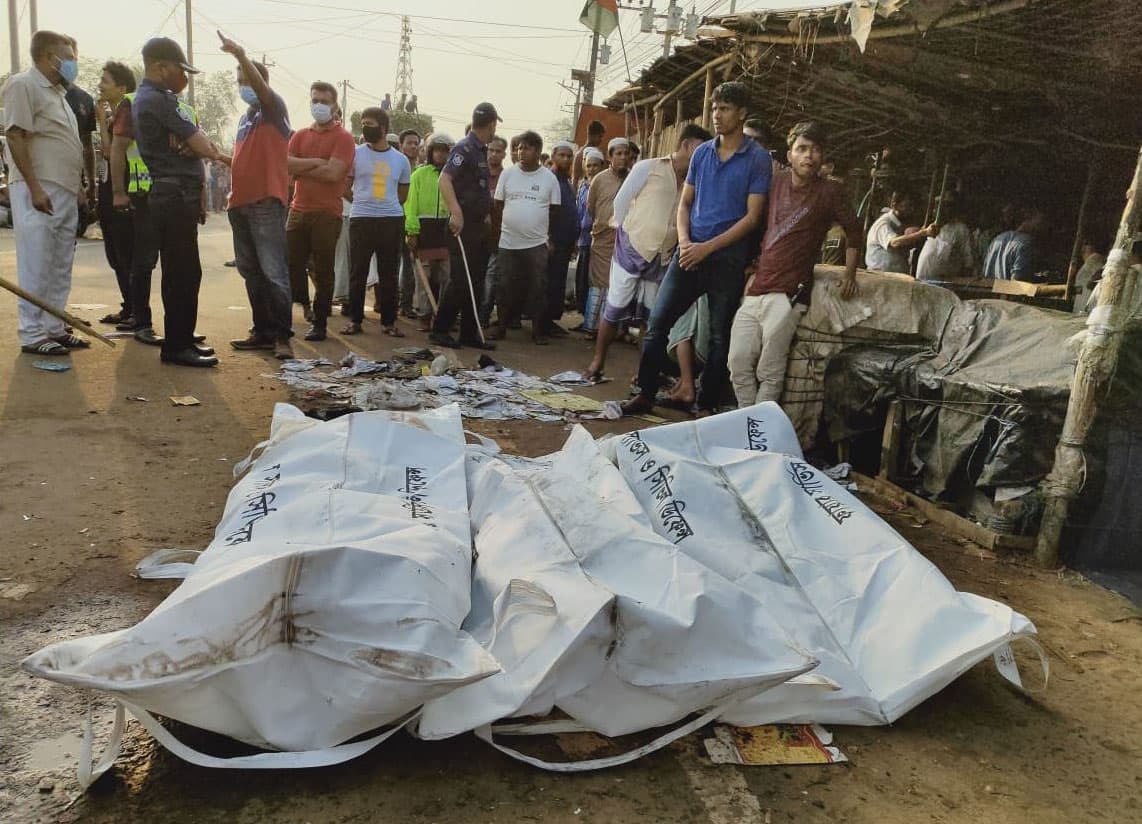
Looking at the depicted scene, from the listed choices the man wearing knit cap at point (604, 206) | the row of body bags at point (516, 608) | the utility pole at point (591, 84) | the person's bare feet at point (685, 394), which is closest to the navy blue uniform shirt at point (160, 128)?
the row of body bags at point (516, 608)

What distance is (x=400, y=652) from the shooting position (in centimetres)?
145

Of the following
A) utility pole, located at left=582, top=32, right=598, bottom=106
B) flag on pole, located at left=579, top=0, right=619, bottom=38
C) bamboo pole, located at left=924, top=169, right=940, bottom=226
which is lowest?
bamboo pole, located at left=924, top=169, right=940, bottom=226

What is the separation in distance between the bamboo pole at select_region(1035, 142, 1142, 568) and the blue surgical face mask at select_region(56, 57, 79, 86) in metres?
5.34

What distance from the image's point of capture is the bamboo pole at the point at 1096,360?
2844 mm

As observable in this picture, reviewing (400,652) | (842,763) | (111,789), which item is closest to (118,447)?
(111,789)

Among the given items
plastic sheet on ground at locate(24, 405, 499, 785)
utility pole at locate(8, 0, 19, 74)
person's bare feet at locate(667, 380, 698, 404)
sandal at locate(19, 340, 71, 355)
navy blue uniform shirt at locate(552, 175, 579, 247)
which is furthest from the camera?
utility pole at locate(8, 0, 19, 74)

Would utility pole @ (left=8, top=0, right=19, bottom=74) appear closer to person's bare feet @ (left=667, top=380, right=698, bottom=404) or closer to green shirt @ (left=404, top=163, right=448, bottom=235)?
green shirt @ (left=404, top=163, right=448, bottom=235)

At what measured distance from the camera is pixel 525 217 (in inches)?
258

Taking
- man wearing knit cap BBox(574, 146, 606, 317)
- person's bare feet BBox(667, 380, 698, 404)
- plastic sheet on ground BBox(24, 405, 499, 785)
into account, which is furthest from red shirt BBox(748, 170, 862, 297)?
man wearing knit cap BBox(574, 146, 606, 317)

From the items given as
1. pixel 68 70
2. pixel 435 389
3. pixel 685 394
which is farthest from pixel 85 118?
pixel 685 394

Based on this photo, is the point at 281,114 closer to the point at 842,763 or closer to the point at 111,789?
the point at 111,789

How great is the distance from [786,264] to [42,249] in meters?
4.23

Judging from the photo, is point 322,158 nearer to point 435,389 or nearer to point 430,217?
point 430,217

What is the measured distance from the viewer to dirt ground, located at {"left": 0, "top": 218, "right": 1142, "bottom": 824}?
1504 millimetres
